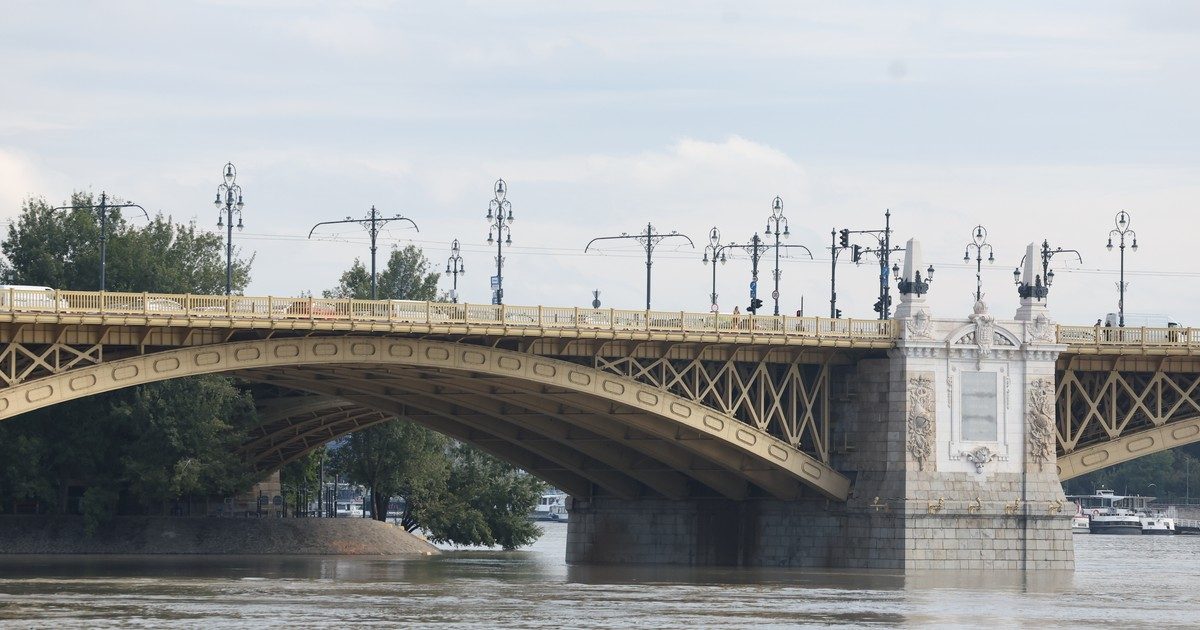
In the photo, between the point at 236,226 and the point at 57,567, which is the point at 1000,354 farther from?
the point at 57,567

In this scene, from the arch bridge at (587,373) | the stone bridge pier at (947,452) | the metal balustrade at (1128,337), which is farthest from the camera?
the metal balustrade at (1128,337)

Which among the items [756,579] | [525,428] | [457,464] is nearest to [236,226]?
[525,428]

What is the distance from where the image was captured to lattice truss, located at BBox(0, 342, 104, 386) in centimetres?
6359


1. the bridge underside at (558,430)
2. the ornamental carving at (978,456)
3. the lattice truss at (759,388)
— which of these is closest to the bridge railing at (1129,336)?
the ornamental carving at (978,456)

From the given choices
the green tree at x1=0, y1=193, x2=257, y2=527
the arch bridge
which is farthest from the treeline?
the arch bridge

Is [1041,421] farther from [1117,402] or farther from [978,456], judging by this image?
[1117,402]

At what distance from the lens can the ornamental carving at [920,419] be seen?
7988 cm

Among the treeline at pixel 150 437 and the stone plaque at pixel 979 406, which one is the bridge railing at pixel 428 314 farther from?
the treeline at pixel 150 437

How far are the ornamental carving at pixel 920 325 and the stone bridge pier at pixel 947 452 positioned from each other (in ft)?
0.13

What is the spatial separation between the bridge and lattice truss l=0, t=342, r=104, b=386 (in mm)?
271

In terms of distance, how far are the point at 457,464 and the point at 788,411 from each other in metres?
35.4

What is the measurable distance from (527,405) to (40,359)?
22.5m

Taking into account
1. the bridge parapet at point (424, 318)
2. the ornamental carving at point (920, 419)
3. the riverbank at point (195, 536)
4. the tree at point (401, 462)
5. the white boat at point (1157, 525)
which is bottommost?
the white boat at point (1157, 525)

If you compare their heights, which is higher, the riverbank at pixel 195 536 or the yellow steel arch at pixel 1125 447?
the yellow steel arch at pixel 1125 447
